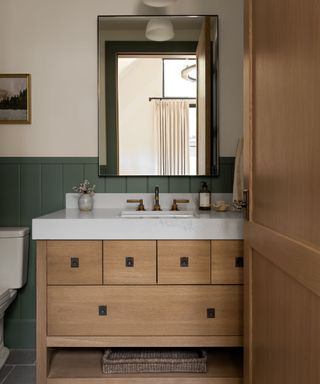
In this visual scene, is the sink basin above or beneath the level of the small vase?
beneath

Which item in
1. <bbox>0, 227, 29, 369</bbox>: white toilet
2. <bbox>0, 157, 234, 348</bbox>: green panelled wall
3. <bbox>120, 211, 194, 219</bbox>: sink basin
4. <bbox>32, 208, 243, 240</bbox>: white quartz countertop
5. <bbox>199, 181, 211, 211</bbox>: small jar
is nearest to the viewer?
<bbox>32, 208, 243, 240</bbox>: white quartz countertop

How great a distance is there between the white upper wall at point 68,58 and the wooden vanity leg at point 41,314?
841 millimetres

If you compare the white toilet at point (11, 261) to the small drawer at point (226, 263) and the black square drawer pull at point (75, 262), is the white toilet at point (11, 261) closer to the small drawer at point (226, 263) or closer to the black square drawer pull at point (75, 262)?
the black square drawer pull at point (75, 262)

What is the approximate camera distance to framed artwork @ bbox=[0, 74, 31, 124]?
237 centimetres

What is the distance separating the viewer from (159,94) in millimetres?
2328

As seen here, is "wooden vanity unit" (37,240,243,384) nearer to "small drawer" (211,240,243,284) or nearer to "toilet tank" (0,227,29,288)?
"small drawer" (211,240,243,284)

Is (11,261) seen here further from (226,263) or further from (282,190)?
(282,190)

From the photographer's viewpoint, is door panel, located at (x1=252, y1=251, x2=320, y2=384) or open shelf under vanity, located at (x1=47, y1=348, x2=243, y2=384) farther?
open shelf under vanity, located at (x1=47, y1=348, x2=243, y2=384)

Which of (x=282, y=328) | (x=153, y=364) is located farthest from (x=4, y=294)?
(x=282, y=328)

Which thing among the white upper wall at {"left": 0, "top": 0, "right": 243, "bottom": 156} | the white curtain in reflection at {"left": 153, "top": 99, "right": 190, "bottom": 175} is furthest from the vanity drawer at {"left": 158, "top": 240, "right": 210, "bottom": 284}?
the white upper wall at {"left": 0, "top": 0, "right": 243, "bottom": 156}

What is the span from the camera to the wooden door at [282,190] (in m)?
0.84

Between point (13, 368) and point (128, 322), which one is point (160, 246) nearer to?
point (128, 322)

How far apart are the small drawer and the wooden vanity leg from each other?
2.65 feet

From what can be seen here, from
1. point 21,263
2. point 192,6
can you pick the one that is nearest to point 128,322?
point 21,263
